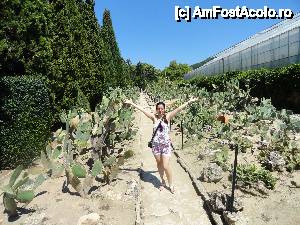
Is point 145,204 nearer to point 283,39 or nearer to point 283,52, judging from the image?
point 283,52

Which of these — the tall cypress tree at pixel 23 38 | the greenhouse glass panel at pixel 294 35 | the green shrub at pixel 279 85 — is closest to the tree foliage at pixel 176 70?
the green shrub at pixel 279 85

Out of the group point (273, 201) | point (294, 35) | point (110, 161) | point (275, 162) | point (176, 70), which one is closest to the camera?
point (273, 201)

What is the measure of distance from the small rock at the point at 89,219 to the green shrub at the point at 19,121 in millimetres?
3734

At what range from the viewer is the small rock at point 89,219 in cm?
517

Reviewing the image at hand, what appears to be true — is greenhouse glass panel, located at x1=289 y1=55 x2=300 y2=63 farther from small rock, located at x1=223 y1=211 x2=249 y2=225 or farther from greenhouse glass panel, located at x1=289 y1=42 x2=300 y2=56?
small rock, located at x1=223 y1=211 x2=249 y2=225

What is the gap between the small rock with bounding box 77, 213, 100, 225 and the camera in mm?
5172

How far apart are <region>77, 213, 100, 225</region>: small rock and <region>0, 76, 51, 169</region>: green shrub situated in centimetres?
373

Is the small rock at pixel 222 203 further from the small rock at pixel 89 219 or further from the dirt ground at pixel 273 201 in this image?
the small rock at pixel 89 219

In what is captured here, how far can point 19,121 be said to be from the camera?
27.6ft

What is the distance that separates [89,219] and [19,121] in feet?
12.9

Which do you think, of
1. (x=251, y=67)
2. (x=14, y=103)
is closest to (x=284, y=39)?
(x=251, y=67)

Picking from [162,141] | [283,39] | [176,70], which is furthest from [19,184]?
[176,70]

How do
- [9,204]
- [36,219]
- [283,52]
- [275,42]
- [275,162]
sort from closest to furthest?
[36,219], [9,204], [275,162], [283,52], [275,42]

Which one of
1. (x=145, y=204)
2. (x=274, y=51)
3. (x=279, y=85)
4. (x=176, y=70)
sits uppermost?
(x=176, y=70)
